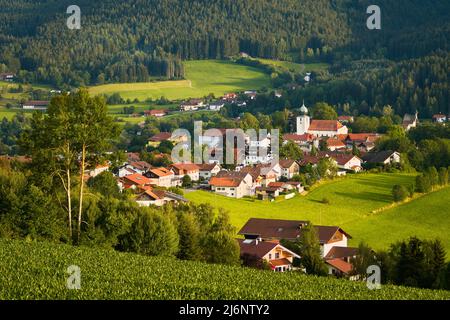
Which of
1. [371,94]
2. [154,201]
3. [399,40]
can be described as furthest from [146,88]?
[154,201]

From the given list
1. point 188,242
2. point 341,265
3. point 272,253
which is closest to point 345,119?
point 272,253

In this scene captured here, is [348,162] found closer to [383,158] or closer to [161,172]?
[383,158]

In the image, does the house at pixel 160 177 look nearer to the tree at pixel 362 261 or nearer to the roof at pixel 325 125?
the tree at pixel 362 261

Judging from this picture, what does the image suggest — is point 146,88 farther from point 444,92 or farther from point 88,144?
point 88,144

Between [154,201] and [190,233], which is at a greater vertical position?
[190,233]

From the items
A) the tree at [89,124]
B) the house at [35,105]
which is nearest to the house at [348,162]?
the house at [35,105]
